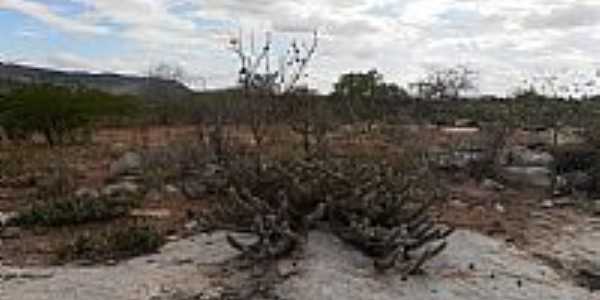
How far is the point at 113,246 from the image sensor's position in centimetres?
786

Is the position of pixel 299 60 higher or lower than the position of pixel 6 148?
higher

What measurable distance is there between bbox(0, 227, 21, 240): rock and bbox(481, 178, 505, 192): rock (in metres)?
5.85

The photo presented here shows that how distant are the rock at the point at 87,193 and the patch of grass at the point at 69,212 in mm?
218

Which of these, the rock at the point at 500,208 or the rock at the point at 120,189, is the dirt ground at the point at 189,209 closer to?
the rock at the point at 500,208

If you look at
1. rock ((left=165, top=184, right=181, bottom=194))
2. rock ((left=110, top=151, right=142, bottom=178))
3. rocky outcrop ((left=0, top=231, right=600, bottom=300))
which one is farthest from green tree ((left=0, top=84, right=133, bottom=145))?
rocky outcrop ((left=0, top=231, right=600, bottom=300))

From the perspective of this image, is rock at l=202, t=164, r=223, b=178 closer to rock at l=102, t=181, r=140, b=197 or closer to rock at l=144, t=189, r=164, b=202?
rock at l=144, t=189, r=164, b=202

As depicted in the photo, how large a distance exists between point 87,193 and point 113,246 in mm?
2220

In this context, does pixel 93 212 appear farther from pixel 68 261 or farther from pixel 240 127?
pixel 240 127

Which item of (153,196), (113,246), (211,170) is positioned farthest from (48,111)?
(113,246)

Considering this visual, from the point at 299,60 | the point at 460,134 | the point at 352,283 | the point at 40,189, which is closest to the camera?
the point at 352,283

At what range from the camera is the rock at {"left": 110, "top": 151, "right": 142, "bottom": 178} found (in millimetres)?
12195

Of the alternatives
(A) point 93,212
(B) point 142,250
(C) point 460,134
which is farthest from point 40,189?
(C) point 460,134

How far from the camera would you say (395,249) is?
289 inches

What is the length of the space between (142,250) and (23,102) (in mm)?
10245
